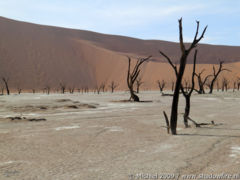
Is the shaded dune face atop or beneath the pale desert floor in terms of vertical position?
atop

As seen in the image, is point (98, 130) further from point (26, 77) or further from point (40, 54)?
point (40, 54)

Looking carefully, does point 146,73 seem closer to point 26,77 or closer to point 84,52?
point 84,52

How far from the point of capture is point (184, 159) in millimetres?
5547

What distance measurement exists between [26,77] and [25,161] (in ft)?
232

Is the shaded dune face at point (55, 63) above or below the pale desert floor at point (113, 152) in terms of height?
above

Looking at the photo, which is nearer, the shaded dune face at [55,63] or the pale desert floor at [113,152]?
the pale desert floor at [113,152]

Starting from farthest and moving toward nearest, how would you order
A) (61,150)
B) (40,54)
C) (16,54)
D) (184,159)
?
(40,54)
(16,54)
(61,150)
(184,159)

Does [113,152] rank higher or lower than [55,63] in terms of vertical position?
lower

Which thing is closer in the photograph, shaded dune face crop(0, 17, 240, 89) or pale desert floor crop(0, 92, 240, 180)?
pale desert floor crop(0, 92, 240, 180)

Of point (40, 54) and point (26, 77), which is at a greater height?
point (40, 54)

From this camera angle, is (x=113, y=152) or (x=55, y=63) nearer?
(x=113, y=152)

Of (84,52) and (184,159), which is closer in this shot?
(184,159)

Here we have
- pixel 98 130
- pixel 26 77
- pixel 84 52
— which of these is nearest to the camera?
pixel 98 130

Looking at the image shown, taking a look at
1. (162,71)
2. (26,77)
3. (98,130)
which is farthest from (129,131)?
(162,71)
